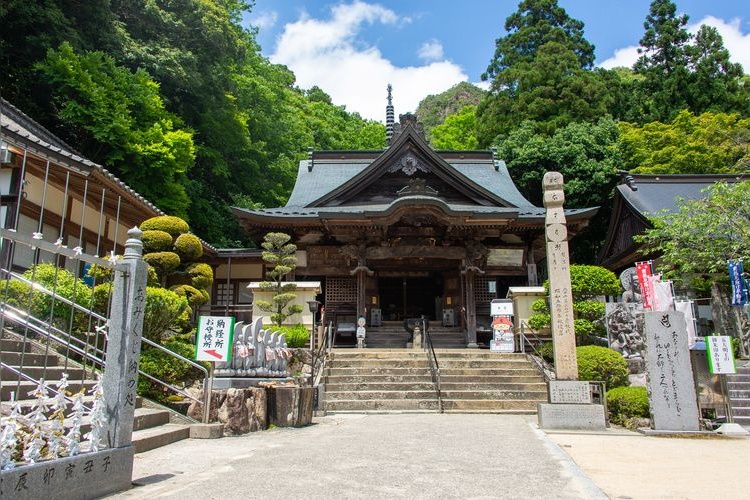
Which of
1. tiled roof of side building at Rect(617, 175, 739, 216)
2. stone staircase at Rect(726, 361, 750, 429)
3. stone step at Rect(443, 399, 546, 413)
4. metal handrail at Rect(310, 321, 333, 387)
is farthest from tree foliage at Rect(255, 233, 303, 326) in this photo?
tiled roof of side building at Rect(617, 175, 739, 216)

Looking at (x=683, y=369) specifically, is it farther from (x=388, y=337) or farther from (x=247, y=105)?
(x=247, y=105)

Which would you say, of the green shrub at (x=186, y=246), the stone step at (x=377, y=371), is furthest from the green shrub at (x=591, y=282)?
the green shrub at (x=186, y=246)

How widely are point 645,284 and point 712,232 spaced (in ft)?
7.38

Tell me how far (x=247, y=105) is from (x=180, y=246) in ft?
65.7

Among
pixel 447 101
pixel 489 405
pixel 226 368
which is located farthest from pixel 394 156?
pixel 447 101

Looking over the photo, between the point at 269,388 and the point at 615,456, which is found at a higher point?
the point at 269,388

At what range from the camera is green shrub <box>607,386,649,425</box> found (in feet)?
32.2

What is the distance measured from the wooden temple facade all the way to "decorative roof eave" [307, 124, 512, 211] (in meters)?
0.04

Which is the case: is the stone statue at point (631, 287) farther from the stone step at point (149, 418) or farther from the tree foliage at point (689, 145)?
the tree foliage at point (689, 145)

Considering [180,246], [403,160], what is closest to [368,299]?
[403,160]

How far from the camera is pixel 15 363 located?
6715 millimetres

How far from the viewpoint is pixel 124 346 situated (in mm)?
4410

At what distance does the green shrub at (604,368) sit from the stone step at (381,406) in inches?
128

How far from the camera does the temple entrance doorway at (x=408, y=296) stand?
21.6m
